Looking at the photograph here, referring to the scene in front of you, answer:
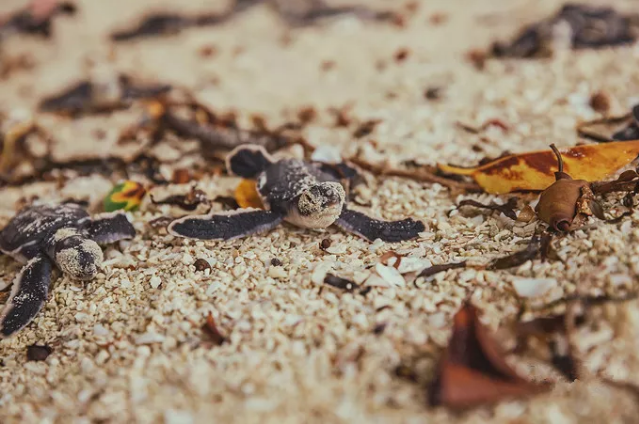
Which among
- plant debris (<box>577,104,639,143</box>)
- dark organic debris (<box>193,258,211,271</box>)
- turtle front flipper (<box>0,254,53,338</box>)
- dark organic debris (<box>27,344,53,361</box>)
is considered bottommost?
dark organic debris (<box>27,344,53,361</box>)

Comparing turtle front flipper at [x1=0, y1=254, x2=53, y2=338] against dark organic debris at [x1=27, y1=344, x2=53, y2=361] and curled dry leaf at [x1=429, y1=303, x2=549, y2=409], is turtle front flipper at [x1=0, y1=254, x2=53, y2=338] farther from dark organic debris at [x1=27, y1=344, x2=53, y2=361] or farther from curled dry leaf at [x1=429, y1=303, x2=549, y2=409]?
curled dry leaf at [x1=429, y1=303, x2=549, y2=409]

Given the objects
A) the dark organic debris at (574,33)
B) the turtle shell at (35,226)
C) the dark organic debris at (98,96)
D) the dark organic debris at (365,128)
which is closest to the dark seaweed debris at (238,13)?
the dark organic debris at (98,96)

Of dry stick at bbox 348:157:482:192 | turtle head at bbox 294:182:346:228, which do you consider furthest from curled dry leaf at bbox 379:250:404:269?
dry stick at bbox 348:157:482:192

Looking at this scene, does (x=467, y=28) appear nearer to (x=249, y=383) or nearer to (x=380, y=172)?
(x=380, y=172)

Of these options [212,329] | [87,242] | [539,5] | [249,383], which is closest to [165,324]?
[212,329]

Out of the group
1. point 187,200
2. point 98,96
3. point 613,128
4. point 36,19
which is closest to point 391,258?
point 187,200

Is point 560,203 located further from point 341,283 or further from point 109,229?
point 109,229

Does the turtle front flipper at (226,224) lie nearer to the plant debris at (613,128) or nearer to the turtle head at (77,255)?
the turtle head at (77,255)
